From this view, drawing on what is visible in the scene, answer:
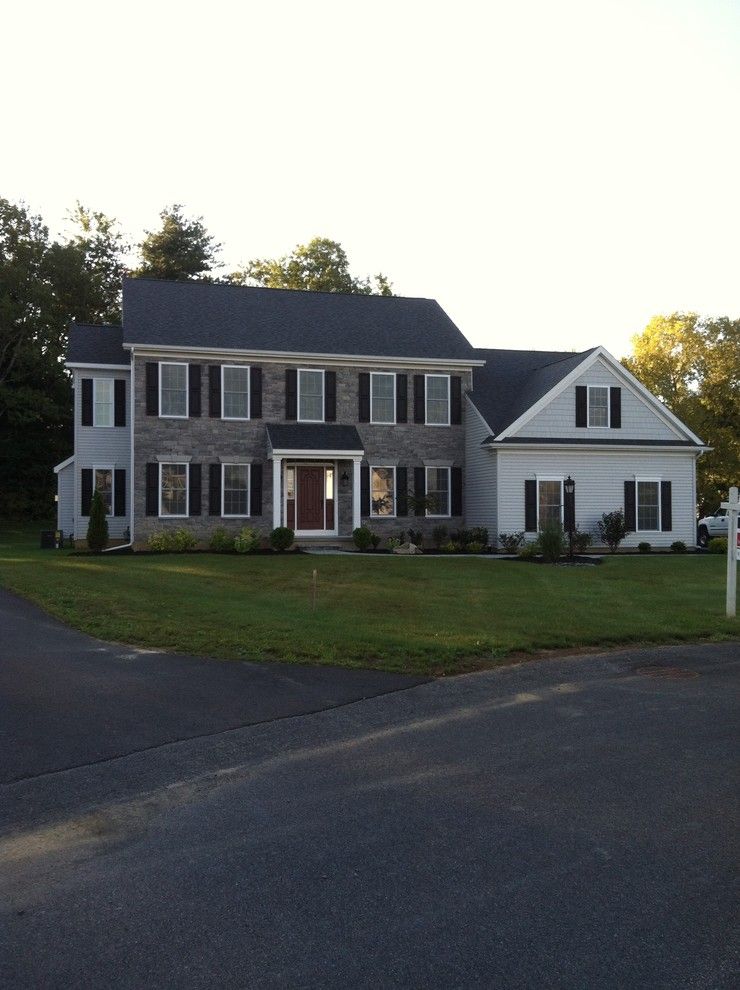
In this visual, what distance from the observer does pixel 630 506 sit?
3003 cm

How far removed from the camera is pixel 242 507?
2889 cm

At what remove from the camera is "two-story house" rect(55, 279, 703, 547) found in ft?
93.1

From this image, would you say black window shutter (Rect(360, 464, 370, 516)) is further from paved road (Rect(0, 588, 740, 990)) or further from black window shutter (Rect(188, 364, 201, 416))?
paved road (Rect(0, 588, 740, 990))

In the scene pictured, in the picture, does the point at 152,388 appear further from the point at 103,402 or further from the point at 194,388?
the point at 103,402

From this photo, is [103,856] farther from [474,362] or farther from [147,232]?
[147,232]

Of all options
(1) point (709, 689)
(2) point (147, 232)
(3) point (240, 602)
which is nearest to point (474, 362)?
(3) point (240, 602)

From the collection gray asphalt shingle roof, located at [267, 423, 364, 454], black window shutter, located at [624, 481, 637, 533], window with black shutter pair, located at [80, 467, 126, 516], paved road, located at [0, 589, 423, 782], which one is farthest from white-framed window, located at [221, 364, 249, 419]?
paved road, located at [0, 589, 423, 782]

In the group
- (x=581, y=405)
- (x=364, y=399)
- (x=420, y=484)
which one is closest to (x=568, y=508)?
(x=581, y=405)

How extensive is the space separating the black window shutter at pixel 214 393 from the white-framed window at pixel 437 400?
270 inches

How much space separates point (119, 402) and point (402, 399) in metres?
9.24

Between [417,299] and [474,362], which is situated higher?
[417,299]

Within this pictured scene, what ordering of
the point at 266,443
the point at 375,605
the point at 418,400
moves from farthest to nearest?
the point at 418,400 < the point at 266,443 < the point at 375,605

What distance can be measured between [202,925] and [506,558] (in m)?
22.8

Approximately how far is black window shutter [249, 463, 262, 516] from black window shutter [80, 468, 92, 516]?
5402 mm
